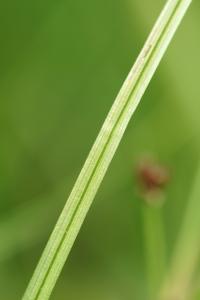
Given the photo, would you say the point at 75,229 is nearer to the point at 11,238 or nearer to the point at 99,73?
the point at 11,238

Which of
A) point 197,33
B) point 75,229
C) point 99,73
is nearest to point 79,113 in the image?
point 99,73

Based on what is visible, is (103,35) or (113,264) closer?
(113,264)

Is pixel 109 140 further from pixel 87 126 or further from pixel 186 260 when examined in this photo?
pixel 87 126

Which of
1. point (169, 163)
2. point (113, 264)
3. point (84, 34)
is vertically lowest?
point (113, 264)

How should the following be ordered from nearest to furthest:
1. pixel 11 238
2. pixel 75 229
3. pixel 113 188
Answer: pixel 75 229, pixel 11 238, pixel 113 188

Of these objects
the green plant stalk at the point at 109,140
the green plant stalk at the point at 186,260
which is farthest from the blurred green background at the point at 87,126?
the green plant stalk at the point at 109,140

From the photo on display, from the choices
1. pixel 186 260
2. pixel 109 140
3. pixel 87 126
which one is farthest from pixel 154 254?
pixel 109 140
